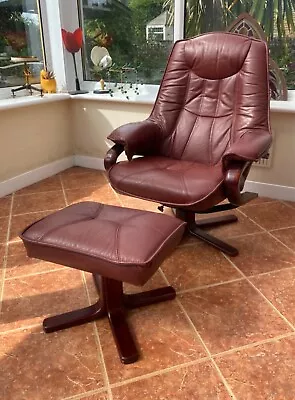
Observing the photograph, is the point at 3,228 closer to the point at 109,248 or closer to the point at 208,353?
the point at 109,248

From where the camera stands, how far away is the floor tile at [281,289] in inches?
55.3

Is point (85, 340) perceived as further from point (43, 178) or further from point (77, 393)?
point (43, 178)

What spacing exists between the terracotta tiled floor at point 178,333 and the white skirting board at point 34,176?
2.20 feet

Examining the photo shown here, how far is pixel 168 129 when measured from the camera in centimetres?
203

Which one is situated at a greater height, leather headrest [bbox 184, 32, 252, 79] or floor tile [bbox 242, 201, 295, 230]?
leather headrest [bbox 184, 32, 252, 79]

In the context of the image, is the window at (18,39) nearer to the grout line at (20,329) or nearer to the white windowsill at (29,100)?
the white windowsill at (29,100)

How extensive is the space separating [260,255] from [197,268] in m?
0.35

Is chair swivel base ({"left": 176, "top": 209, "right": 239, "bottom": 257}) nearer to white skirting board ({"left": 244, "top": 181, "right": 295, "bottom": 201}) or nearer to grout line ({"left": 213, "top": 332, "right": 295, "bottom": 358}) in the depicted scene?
white skirting board ({"left": 244, "top": 181, "right": 295, "bottom": 201})

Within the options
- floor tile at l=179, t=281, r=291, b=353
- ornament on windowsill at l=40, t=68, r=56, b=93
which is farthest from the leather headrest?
ornament on windowsill at l=40, t=68, r=56, b=93

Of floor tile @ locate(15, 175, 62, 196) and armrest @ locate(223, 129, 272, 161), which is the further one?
floor tile @ locate(15, 175, 62, 196)

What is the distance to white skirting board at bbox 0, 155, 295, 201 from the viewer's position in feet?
7.98

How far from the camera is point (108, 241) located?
1119 mm

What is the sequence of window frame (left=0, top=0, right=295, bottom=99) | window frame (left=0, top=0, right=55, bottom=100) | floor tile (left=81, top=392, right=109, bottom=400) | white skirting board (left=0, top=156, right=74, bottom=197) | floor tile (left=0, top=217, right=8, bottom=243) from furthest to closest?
window frame (left=0, top=0, right=295, bottom=99) < window frame (left=0, top=0, right=55, bottom=100) < white skirting board (left=0, top=156, right=74, bottom=197) < floor tile (left=0, top=217, right=8, bottom=243) < floor tile (left=81, top=392, right=109, bottom=400)

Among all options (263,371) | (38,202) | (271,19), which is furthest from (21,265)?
(271,19)
